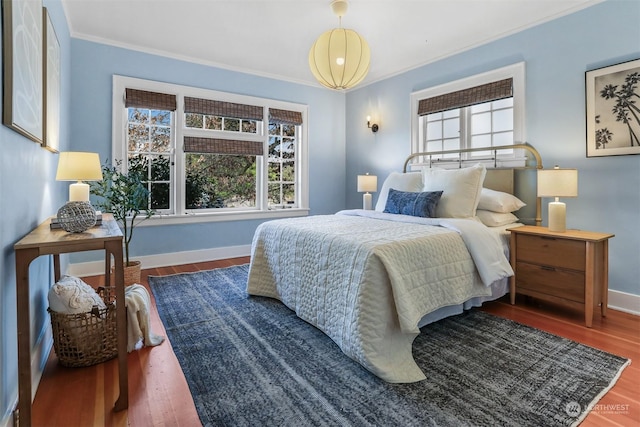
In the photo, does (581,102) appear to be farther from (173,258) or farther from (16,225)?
(173,258)

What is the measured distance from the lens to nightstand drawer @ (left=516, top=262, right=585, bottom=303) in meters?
2.44

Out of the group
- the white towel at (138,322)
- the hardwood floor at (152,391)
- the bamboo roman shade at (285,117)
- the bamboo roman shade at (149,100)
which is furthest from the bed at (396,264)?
the bamboo roman shade at (149,100)

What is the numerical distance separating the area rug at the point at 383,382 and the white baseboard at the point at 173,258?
1.60 meters

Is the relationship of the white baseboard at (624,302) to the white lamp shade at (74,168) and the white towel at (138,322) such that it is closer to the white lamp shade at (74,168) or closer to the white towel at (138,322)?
the white towel at (138,322)

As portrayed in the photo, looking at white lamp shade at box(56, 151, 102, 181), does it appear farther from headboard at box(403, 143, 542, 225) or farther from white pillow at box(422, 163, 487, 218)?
headboard at box(403, 143, 542, 225)

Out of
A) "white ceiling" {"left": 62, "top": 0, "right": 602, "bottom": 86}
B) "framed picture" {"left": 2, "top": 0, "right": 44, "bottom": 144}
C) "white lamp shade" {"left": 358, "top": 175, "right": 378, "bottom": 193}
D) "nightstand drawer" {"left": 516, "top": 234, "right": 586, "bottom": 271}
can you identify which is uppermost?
"white ceiling" {"left": 62, "top": 0, "right": 602, "bottom": 86}

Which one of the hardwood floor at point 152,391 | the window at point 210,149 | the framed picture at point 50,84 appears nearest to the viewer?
the hardwood floor at point 152,391

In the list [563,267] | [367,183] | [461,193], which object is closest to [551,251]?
[563,267]

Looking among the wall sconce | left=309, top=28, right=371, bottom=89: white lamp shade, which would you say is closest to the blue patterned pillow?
left=309, top=28, right=371, bottom=89: white lamp shade

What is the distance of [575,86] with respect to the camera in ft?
9.54

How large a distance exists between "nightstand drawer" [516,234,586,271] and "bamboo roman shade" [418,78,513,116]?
1.58 meters

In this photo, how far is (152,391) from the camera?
5.51 ft

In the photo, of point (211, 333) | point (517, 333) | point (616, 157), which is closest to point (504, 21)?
point (616, 157)

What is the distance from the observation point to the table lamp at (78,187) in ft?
5.26
